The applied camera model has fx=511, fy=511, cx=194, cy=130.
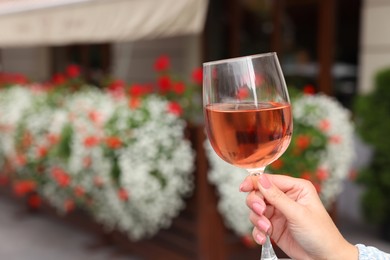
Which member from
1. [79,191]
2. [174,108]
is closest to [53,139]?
[79,191]

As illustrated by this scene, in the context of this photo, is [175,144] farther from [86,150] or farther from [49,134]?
[49,134]

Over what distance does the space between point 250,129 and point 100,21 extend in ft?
14.1

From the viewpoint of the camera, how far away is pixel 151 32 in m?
4.54

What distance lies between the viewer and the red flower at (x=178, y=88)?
13.2ft

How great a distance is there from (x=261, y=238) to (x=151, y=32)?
357 cm

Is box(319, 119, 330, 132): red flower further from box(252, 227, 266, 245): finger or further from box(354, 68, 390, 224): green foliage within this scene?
box(252, 227, 266, 245): finger

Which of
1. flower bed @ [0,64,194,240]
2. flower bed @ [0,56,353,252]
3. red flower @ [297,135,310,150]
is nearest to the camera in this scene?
red flower @ [297,135,310,150]

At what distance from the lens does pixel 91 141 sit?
396 centimetres

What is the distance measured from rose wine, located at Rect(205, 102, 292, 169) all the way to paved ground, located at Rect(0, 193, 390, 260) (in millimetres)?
3720

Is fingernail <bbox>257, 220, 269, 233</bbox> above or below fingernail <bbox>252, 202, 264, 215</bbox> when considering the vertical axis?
below

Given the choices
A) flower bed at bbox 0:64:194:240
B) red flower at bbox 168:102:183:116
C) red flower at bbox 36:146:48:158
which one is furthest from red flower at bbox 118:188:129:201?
red flower at bbox 36:146:48:158

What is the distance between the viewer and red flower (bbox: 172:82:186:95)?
13.2 ft

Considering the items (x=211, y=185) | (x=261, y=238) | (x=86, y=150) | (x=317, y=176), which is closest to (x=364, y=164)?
(x=317, y=176)

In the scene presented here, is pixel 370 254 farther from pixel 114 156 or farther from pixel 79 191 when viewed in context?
pixel 79 191
